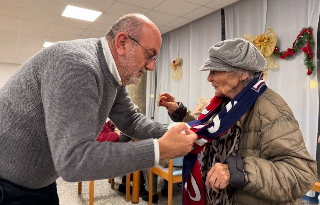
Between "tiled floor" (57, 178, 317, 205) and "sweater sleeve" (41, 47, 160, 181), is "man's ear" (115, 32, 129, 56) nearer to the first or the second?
"sweater sleeve" (41, 47, 160, 181)

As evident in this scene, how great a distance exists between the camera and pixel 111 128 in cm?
351

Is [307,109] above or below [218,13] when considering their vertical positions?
below

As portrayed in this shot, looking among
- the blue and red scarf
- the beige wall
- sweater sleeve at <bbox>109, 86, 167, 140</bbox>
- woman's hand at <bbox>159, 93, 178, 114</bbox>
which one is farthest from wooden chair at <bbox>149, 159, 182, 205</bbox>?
the beige wall

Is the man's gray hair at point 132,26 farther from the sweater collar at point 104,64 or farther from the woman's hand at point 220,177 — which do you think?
the woman's hand at point 220,177

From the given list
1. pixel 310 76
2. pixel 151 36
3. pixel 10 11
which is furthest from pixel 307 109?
pixel 10 11

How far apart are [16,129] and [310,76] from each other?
3081 mm

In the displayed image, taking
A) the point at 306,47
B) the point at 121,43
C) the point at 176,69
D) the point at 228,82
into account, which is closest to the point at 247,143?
the point at 228,82

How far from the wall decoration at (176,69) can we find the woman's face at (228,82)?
12.5 ft

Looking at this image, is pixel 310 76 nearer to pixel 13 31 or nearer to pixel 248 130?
pixel 248 130

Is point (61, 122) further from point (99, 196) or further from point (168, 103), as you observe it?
point (99, 196)

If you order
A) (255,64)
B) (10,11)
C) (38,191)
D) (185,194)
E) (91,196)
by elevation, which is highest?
(10,11)

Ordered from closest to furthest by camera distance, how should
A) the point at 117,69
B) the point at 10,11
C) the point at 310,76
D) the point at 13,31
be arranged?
the point at 117,69 < the point at 310,76 < the point at 10,11 < the point at 13,31

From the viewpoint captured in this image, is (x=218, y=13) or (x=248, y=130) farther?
(x=218, y=13)

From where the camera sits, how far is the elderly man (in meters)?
0.73
